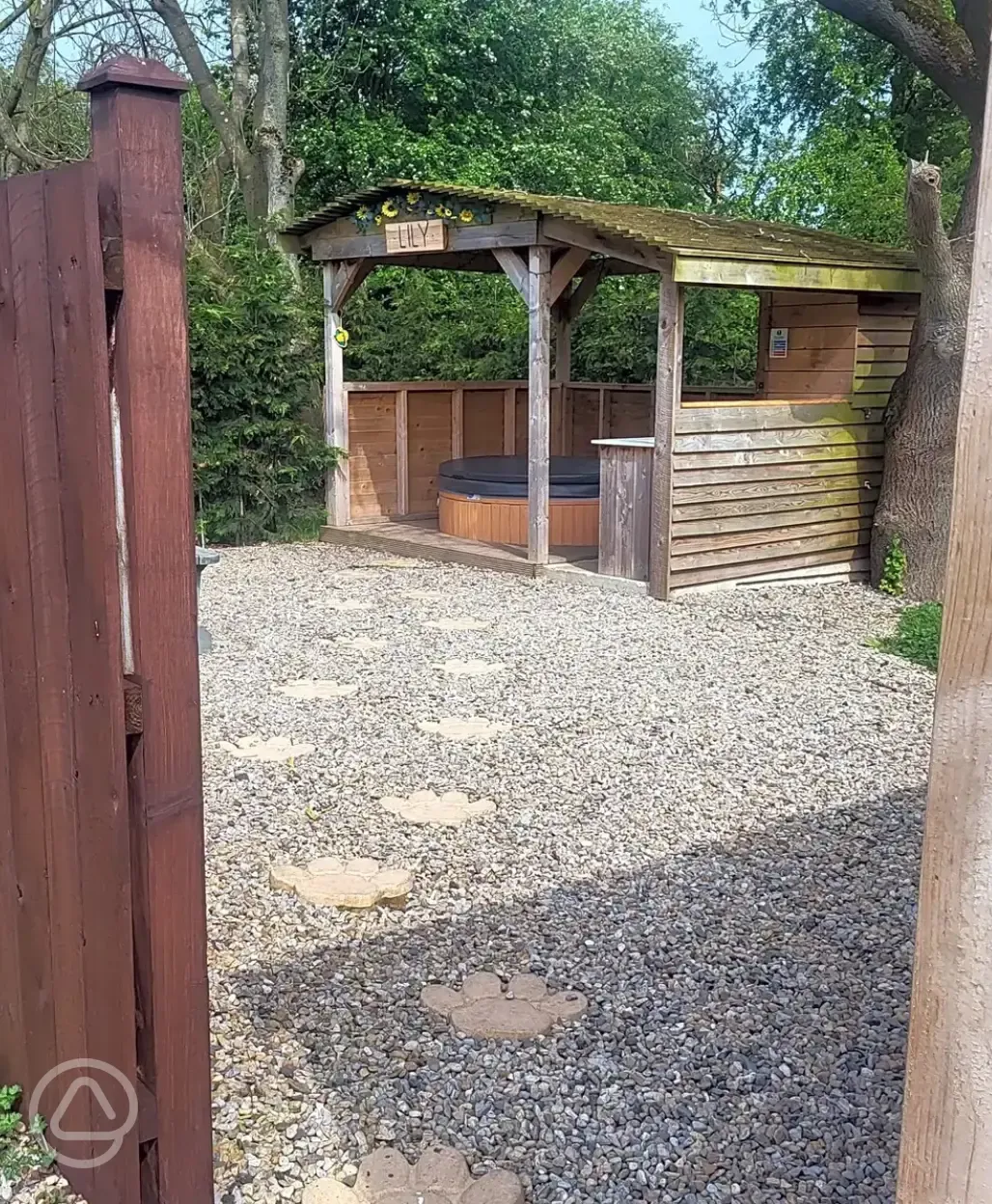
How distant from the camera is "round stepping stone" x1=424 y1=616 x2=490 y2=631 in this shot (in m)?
7.93

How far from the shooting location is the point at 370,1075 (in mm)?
2881

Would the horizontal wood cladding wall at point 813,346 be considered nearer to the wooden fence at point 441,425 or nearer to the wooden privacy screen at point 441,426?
the wooden fence at point 441,425

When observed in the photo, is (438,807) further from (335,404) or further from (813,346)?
(335,404)

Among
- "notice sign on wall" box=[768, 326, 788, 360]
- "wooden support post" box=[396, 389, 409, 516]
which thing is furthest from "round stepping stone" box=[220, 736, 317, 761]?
"wooden support post" box=[396, 389, 409, 516]

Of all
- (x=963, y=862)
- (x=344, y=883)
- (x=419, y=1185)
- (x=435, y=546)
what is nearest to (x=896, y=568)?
(x=435, y=546)

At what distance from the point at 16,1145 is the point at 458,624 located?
5.69 metres

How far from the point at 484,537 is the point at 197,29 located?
38.0 ft

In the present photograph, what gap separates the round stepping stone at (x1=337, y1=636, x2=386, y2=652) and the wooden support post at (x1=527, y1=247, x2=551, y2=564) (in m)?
2.31

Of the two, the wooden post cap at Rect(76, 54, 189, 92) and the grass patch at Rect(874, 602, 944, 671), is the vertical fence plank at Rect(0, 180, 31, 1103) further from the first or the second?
the grass patch at Rect(874, 602, 944, 671)

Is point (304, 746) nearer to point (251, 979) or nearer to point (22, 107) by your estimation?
point (251, 979)

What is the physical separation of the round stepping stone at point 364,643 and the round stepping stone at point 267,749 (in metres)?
1.80

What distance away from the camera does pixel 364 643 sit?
749 centimetres

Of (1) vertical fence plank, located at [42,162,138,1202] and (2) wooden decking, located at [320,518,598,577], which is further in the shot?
(2) wooden decking, located at [320,518,598,577]

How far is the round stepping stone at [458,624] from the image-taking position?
793cm
